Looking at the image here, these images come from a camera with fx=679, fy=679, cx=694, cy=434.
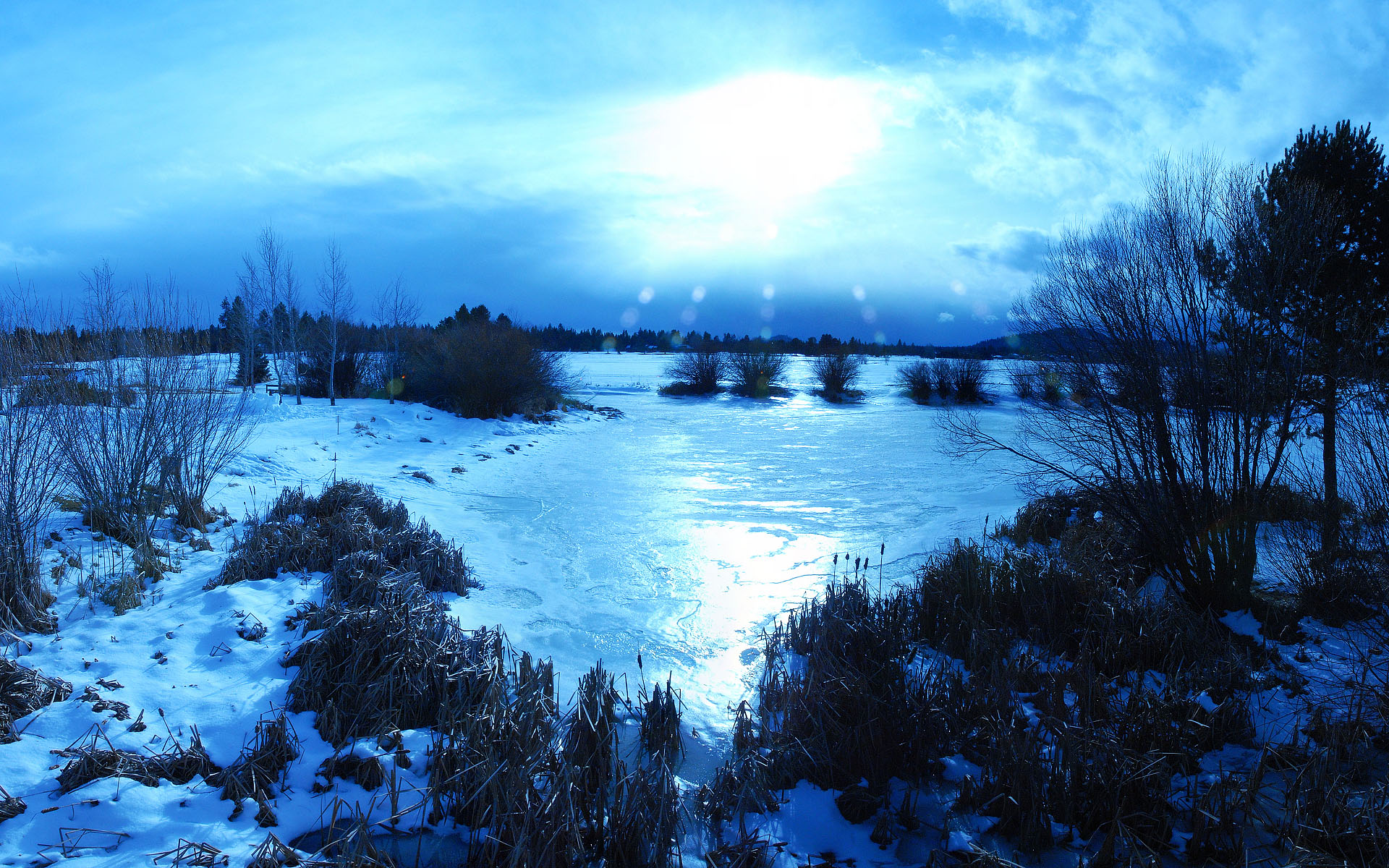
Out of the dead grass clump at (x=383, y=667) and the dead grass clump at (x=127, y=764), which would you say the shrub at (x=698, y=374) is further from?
the dead grass clump at (x=127, y=764)

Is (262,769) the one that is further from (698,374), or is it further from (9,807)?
(698,374)

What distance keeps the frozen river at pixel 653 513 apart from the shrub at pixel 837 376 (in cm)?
1272

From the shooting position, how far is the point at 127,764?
12.0ft

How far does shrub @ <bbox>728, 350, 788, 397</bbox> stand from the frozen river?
13242mm

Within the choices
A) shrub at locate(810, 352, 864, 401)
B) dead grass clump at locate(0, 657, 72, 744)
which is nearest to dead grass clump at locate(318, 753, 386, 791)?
dead grass clump at locate(0, 657, 72, 744)

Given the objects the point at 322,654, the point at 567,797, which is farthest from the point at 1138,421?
the point at 322,654

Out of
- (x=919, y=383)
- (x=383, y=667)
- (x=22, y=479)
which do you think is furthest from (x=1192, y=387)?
(x=919, y=383)

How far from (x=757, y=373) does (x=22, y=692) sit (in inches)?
1288

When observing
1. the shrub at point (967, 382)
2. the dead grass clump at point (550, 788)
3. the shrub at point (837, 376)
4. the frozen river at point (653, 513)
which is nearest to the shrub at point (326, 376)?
the frozen river at point (653, 513)

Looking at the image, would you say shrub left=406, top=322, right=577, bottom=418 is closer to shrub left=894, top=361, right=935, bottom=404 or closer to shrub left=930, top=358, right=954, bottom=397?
shrub left=894, top=361, right=935, bottom=404

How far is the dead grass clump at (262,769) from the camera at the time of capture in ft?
11.7

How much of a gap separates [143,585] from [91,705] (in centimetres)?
222

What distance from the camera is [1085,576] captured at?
21.4ft

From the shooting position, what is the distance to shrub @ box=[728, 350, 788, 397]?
35.4 meters
